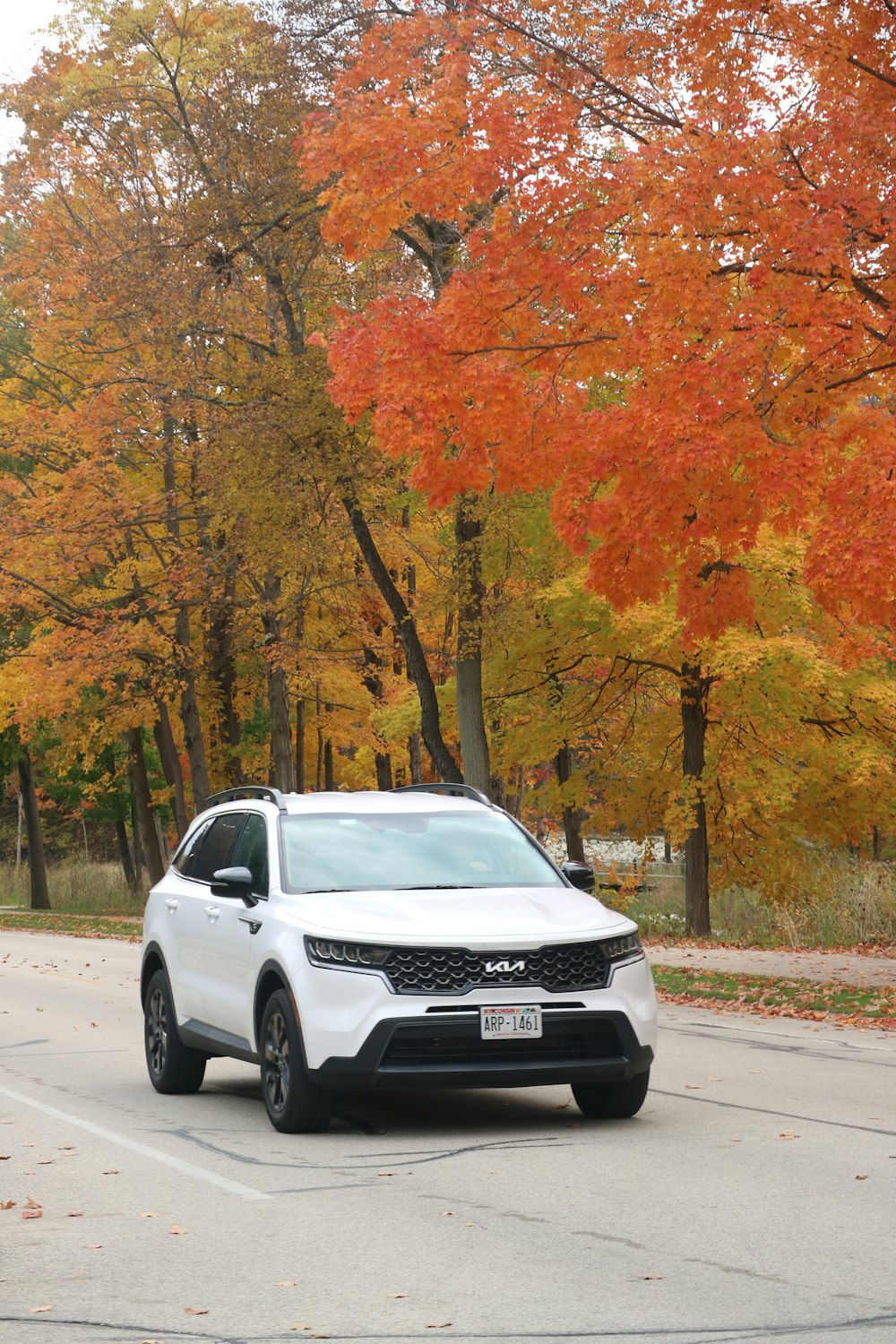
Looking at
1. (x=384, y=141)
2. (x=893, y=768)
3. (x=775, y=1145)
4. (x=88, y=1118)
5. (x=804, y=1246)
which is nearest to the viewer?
(x=804, y=1246)

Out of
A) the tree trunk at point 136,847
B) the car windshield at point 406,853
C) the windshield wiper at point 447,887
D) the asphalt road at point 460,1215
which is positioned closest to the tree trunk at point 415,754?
the tree trunk at point 136,847

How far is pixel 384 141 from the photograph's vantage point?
16344 mm

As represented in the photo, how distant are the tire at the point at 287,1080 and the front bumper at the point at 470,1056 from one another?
0.57ft

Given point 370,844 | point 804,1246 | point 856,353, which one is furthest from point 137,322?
point 804,1246

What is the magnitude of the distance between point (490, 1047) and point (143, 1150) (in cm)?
182

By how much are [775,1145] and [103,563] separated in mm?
30914

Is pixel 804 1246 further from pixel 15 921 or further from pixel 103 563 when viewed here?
pixel 15 921

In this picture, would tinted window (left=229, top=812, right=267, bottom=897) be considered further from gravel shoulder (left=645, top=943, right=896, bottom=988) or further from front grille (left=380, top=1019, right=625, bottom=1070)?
gravel shoulder (left=645, top=943, right=896, bottom=988)

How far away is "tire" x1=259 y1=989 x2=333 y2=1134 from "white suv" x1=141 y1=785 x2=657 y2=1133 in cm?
1

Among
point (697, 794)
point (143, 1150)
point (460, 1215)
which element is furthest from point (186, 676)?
point (460, 1215)

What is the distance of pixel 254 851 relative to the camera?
1031 cm

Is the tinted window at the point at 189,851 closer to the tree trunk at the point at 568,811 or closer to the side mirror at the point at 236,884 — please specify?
the side mirror at the point at 236,884

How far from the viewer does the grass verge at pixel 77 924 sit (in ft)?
109

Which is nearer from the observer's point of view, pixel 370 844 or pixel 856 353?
pixel 370 844
